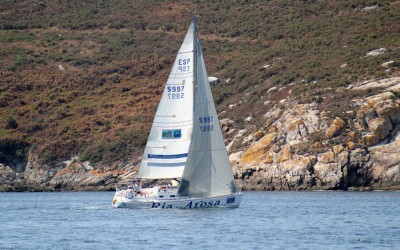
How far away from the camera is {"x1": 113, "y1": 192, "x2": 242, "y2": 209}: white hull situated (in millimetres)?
48750

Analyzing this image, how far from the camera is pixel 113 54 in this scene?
375 ft

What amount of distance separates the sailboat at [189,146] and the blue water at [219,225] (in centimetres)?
89

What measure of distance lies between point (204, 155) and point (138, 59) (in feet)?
209

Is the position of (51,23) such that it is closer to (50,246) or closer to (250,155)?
(250,155)

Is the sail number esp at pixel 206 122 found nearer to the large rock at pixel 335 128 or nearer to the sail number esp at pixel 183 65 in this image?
the sail number esp at pixel 183 65

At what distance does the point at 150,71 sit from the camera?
10544cm

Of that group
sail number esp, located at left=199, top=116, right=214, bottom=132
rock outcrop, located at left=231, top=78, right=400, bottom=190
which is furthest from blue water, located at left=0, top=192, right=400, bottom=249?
rock outcrop, located at left=231, top=78, right=400, bottom=190

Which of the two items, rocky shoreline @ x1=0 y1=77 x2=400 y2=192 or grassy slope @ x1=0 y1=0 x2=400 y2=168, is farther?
grassy slope @ x1=0 y1=0 x2=400 y2=168

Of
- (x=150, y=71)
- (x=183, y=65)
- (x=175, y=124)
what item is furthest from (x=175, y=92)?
(x=150, y=71)

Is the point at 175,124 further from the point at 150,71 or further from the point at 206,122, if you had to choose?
the point at 150,71

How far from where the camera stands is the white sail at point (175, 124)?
49062 mm

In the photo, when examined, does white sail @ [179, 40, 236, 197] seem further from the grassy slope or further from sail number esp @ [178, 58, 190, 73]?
the grassy slope

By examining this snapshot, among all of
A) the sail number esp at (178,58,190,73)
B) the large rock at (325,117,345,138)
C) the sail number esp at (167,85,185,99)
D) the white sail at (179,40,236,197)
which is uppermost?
the sail number esp at (178,58,190,73)

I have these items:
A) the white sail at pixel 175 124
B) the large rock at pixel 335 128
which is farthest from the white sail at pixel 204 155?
the large rock at pixel 335 128
